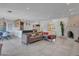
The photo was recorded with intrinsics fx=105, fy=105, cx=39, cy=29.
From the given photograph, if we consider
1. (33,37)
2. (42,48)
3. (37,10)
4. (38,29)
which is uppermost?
(37,10)

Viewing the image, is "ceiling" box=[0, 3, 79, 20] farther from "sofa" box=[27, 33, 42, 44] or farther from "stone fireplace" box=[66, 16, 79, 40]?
"sofa" box=[27, 33, 42, 44]

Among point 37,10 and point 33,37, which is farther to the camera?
point 33,37

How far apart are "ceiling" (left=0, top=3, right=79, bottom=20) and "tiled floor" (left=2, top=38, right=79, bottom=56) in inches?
25.3

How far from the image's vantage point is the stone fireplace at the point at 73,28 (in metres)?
2.66

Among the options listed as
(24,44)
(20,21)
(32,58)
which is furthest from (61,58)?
(20,21)

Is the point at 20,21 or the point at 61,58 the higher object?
the point at 20,21

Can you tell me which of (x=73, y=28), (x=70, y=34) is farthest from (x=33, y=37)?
(x=73, y=28)

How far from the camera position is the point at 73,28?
2.72m

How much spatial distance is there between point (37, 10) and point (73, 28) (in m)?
1.04

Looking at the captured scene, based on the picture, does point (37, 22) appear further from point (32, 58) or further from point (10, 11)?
point (32, 58)

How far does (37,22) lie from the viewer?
2.74 meters

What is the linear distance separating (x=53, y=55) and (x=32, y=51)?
0.55 m

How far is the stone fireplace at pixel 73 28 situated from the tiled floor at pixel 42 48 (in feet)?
0.45

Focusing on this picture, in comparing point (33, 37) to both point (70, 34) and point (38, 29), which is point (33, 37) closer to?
point (38, 29)
